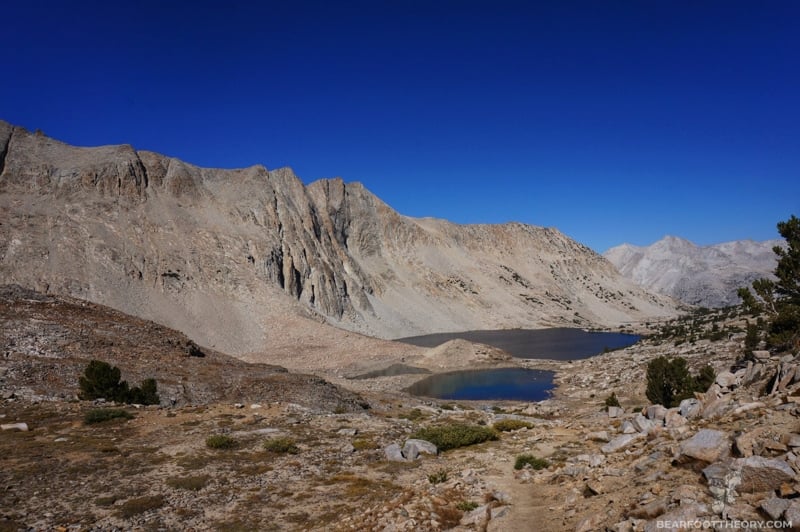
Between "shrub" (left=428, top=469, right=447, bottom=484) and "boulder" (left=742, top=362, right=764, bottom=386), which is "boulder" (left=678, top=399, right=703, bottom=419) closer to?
"boulder" (left=742, top=362, right=764, bottom=386)

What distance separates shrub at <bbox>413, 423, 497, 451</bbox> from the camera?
17984 millimetres

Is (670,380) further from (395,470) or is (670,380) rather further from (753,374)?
(395,470)

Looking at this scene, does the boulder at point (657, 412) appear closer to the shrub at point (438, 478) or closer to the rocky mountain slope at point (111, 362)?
the shrub at point (438, 478)

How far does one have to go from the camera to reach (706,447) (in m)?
8.63

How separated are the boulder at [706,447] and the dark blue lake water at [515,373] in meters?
45.0

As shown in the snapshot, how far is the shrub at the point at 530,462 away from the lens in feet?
43.9

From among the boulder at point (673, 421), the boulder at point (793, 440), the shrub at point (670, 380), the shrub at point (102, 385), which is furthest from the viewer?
the shrub at point (670, 380)

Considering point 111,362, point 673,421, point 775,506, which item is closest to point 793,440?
point 775,506

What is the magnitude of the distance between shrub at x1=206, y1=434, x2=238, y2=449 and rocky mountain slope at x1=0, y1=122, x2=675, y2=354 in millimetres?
65010

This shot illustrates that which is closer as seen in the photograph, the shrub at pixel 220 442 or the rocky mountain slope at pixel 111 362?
the shrub at pixel 220 442

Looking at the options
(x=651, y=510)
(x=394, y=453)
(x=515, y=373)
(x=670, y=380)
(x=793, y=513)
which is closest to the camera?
(x=793, y=513)

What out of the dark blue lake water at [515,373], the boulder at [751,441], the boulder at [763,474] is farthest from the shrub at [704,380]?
the boulder at [763,474]

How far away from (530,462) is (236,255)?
9845cm

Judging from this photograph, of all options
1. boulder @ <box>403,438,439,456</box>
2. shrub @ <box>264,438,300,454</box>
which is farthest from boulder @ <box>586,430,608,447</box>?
shrub @ <box>264,438,300,454</box>
